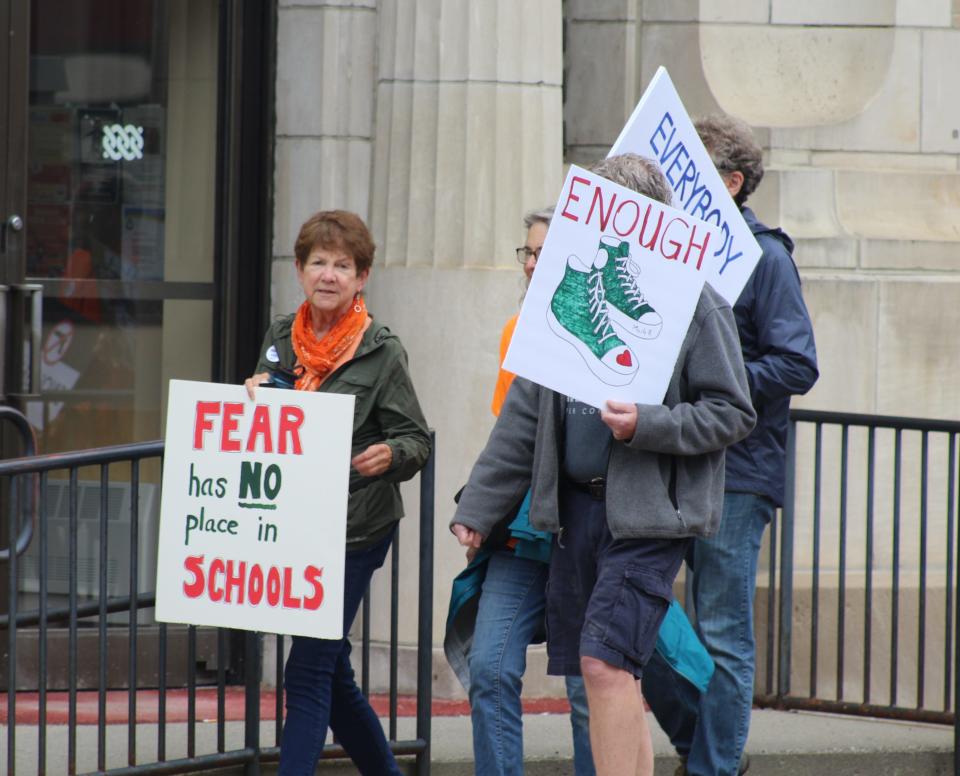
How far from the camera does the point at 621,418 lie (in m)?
4.56

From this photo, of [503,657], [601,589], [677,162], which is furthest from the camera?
[677,162]

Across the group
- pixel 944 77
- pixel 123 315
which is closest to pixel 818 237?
pixel 944 77

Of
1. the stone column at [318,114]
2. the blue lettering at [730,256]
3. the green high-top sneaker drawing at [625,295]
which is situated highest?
the stone column at [318,114]

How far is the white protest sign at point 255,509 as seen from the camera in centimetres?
505

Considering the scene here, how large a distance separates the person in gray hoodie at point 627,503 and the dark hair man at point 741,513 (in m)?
0.59

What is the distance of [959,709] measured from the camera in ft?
20.8

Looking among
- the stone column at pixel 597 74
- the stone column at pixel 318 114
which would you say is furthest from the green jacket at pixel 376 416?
the stone column at pixel 597 74

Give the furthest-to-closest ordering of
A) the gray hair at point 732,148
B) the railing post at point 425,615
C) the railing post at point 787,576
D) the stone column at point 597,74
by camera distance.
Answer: the stone column at point 597,74 < the railing post at point 787,576 < the railing post at point 425,615 < the gray hair at point 732,148

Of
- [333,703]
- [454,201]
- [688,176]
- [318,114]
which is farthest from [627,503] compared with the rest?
[318,114]

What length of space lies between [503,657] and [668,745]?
5.67ft

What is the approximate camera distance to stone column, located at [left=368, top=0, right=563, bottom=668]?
7.07 m

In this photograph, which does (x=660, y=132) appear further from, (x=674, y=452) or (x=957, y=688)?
(x=957, y=688)

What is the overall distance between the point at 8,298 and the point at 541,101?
2.33 meters

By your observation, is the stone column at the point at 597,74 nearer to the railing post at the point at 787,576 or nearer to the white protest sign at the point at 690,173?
the railing post at the point at 787,576
